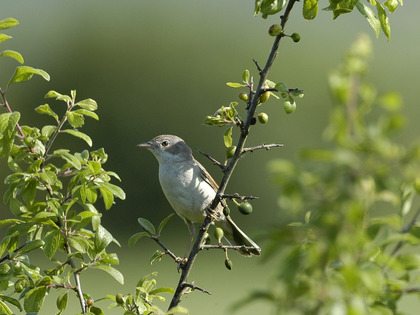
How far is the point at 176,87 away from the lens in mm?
25109

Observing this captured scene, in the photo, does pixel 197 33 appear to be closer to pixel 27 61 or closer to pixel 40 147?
pixel 27 61

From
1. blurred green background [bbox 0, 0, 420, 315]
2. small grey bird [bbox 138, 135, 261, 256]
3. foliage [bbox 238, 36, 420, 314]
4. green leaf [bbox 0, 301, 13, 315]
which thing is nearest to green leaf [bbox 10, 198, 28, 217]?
green leaf [bbox 0, 301, 13, 315]

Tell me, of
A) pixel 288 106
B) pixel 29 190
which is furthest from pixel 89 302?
pixel 288 106

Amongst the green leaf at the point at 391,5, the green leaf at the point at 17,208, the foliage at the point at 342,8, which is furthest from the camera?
the green leaf at the point at 17,208

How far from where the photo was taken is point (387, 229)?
1.50 meters

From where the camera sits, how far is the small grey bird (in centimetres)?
511

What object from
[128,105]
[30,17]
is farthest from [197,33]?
[30,17]

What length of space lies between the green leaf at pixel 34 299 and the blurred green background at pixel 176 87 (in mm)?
18417

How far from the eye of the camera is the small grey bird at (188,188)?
511cm

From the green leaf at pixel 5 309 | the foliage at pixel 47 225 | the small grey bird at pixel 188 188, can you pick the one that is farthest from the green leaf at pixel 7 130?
the small grey bird at pixel 188 188

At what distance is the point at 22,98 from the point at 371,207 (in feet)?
83.9

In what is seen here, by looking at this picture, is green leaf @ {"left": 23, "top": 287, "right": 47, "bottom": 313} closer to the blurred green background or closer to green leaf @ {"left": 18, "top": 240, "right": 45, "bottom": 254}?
green leaf @ {"left": 18, "top": 240, "right": 45, "bottom": 254}

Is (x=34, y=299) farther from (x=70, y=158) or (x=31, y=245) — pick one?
(x=70, y=158)

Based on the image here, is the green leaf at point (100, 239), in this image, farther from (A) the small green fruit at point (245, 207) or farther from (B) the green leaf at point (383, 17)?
(B) the green leaf at point (383, 17)
